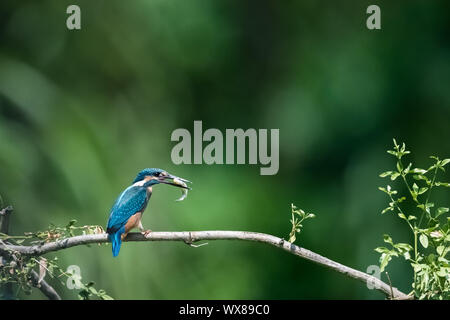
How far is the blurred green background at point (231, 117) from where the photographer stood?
3037 millimetres

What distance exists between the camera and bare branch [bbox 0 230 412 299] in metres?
1.57

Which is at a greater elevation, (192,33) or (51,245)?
(192,33)

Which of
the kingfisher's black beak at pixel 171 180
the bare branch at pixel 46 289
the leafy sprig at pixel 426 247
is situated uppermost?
the kingfisher's black beak at pixel 171 180

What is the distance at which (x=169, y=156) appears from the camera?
312 cm

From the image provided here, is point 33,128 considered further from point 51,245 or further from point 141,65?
point 51,245

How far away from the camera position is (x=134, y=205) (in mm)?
1930

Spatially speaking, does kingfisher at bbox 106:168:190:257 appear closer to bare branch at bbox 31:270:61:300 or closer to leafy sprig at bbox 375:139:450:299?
bare branch at bbox 31:270:61:300

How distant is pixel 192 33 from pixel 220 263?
46.1 inches

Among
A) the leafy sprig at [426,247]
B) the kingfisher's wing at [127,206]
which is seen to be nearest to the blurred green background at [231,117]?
the kingfisher's wing at [127,206]

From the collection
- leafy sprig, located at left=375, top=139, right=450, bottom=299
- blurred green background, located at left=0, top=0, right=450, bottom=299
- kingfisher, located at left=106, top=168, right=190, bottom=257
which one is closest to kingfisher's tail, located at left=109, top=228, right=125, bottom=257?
kingfisher, located at left=106, top=168, right=190, bottom=257

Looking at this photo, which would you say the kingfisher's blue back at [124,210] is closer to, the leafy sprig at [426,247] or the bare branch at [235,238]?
the bare branch at [235,238]

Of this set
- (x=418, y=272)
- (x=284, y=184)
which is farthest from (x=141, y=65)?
(x=418, y=272)

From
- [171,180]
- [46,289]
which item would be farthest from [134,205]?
[46,289]

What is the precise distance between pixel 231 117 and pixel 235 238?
1.97m
